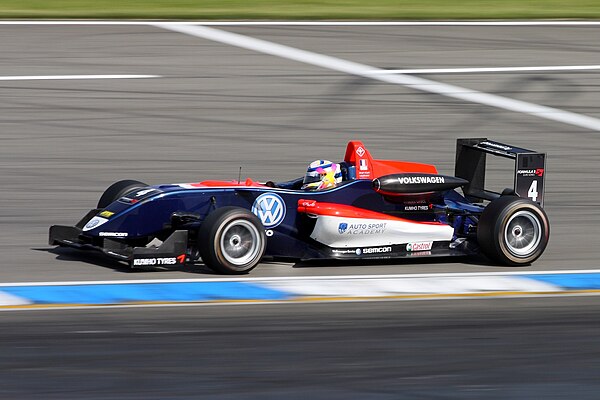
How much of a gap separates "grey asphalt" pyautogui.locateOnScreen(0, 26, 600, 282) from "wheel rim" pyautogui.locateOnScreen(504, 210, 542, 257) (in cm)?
23

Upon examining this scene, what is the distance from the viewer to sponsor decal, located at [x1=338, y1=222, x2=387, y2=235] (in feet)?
33.0

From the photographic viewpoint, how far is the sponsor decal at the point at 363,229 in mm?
10055

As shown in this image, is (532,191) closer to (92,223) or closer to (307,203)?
(307,203)

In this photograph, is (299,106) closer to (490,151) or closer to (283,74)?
(283,74)

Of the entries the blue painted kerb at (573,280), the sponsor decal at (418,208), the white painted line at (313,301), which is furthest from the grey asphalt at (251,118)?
the white painted line at (313,301)

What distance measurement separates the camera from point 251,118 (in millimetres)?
17062

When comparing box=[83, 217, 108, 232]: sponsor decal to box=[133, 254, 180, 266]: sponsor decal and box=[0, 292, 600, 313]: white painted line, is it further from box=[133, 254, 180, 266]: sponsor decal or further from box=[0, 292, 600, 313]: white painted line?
box=[0, 292, 600, 313]: white painted line

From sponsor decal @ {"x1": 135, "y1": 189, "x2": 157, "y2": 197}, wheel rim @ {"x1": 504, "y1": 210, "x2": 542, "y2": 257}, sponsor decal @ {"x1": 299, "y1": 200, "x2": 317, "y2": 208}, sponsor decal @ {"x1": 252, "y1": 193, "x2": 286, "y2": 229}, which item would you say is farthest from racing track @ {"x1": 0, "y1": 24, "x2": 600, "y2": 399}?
sponsor decal @ {"x1": 135, "y1": 189, "x2": 157, "y2": 197}

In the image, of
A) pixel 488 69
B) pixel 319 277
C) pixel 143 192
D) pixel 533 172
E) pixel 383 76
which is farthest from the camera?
pixel 488 69

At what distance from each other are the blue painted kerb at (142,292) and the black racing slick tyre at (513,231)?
2018 mm

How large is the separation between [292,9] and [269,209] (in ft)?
46.6

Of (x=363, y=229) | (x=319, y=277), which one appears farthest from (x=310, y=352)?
(x=363, y=229)

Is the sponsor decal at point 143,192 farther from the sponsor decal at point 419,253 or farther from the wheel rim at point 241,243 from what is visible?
the sponsor decal at point 419,253

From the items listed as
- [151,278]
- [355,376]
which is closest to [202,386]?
[355,376]
